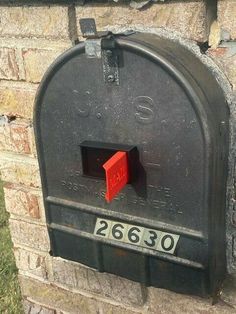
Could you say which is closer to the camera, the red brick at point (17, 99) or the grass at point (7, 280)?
the red brick at point (17, 99)

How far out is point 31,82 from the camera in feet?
3.97

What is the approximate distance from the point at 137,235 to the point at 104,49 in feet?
1.25

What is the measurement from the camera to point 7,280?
1900mm

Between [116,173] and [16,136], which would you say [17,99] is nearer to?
[16,136]

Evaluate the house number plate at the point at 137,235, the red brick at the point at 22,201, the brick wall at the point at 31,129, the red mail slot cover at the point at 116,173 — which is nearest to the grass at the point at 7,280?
the brick wall at the point at 31,129

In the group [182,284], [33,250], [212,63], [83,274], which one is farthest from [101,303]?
[212,63]

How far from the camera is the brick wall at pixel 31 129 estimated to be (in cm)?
98

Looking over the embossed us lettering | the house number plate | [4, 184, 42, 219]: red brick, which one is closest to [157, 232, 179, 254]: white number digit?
the house number plate

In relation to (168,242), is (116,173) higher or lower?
higher

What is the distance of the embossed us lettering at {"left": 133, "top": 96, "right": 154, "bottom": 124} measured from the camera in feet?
3.00

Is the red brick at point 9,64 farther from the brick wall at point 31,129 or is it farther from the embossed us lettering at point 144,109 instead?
the embossed us lettering at point 144,109

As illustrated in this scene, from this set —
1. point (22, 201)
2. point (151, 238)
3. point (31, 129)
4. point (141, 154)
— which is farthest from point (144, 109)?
point (22, 201)

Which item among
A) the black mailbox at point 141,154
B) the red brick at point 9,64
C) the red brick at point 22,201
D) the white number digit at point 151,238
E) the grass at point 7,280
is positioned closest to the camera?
the black mailbox at point 141,154

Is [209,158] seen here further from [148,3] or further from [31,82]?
[31,82]
